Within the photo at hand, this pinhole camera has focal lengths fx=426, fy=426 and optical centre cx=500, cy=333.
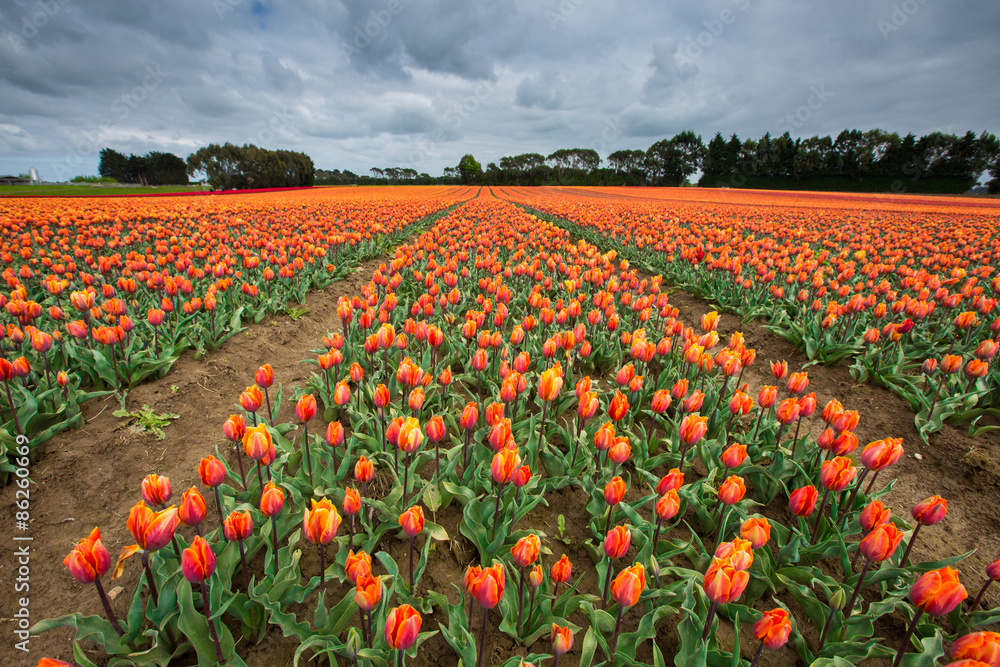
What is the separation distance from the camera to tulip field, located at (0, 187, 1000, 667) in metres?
2.02

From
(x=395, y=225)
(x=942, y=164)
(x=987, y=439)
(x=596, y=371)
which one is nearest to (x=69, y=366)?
(x=596, y=371)

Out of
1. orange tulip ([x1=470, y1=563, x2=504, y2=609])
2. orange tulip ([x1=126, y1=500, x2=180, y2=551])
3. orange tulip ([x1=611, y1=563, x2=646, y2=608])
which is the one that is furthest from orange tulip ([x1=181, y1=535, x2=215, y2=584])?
orange tulip ([x1=611, y1=563, x2=646, y2=608])

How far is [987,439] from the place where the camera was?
397 cm

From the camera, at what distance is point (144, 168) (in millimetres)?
90562

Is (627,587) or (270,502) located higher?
(270,502)

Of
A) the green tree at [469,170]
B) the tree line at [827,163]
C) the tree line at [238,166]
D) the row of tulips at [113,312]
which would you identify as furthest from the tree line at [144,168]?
the row of tulips at [113,312]

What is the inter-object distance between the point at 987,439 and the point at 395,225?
14.3 meters

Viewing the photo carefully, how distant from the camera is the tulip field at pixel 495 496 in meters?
2.02

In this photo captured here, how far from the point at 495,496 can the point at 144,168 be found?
121193mm

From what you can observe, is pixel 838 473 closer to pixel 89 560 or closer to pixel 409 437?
pixel 409 437

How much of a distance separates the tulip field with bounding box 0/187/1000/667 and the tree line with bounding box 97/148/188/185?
108593mm

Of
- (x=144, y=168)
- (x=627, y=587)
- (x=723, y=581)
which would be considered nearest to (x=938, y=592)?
(x=723, y=581)

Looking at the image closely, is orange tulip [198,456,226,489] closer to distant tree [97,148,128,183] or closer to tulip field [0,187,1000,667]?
tulip field [0,187,1000,667]

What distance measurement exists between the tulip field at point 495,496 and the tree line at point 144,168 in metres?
109
